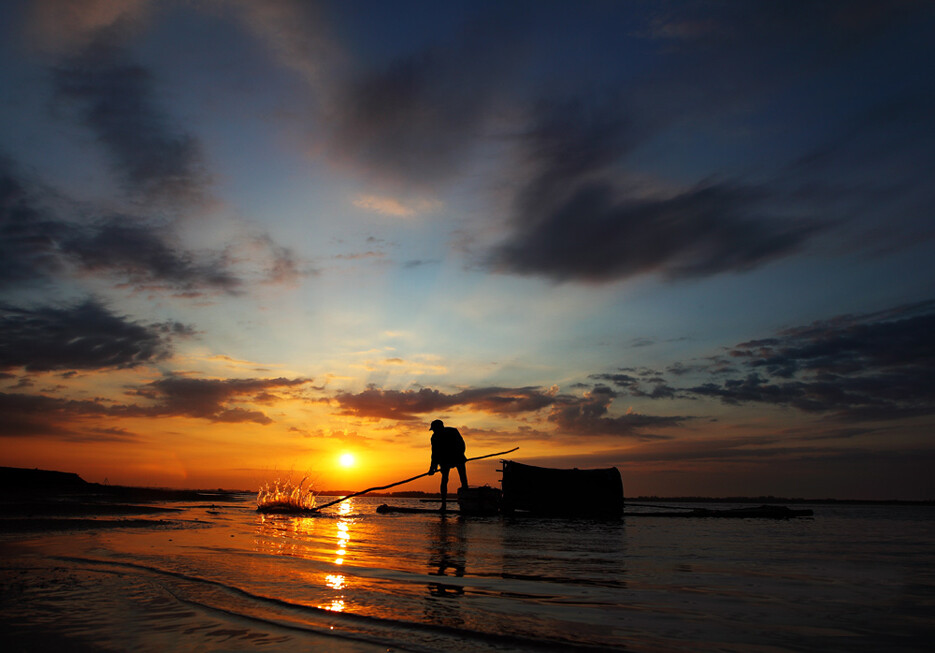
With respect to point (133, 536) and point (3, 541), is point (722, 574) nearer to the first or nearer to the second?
point (133, 536)

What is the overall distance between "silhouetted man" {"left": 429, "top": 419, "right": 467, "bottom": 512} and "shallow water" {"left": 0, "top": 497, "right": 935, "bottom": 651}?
1486 cm

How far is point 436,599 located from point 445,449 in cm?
2075

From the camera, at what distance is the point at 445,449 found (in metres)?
26.2

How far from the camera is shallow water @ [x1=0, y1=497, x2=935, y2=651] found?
421cm

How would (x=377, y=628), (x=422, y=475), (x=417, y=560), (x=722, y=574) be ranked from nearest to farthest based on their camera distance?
1. (x=377, y=628)
2. (x=722, y=574)
3. (x=417, y=560)
4. (x=422, y=475)

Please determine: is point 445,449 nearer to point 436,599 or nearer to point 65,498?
point 436,599

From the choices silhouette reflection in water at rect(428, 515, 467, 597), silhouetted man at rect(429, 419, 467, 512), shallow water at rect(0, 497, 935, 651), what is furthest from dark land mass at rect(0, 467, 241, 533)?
silhouetted man at rect(429, 419, 467, 512)

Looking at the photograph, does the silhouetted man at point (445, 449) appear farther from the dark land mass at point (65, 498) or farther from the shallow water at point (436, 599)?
the shallow water at point (436, 599)

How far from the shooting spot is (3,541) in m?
9.81

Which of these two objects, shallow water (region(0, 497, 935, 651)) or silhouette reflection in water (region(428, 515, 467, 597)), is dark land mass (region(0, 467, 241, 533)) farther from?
silhouette reflection in water (region(428, 515, 467, 597))

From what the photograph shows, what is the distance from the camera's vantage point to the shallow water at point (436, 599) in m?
4.21

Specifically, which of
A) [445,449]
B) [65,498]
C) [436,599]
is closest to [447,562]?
[436,599]

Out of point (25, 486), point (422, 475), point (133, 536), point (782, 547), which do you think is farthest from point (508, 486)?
point (25, 486)

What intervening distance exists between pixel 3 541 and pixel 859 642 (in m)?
13.3
